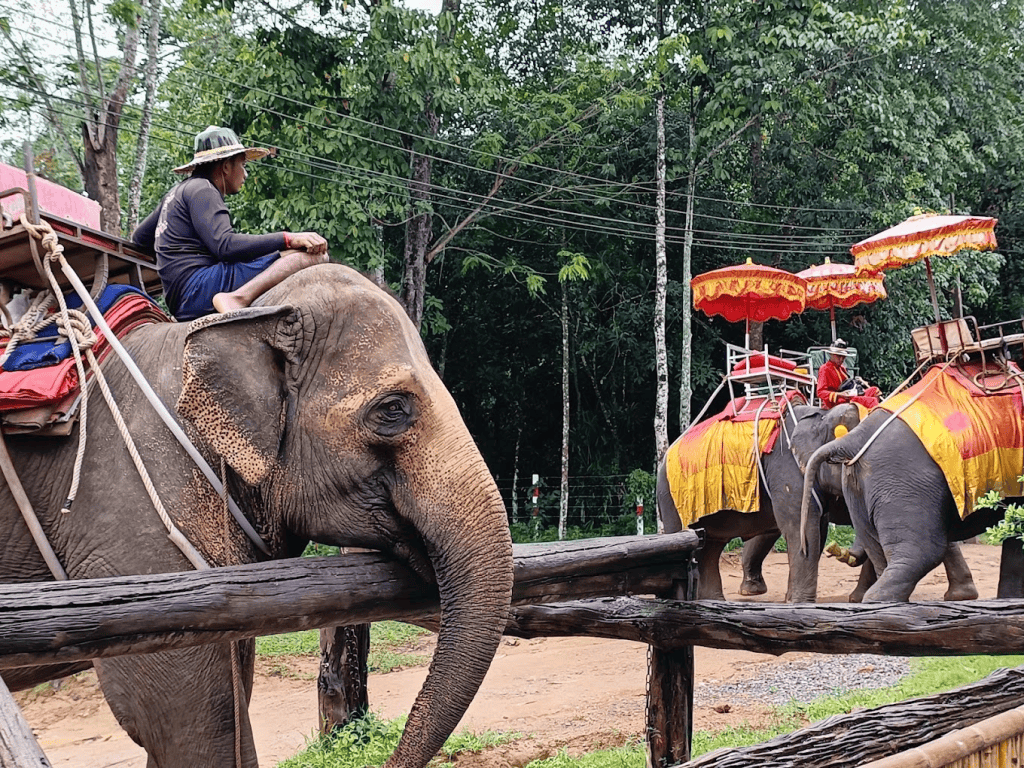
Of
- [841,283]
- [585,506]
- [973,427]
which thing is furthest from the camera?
[585,506]

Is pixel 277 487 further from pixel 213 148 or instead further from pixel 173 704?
pixel 213 148

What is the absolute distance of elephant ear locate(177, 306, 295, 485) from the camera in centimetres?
282

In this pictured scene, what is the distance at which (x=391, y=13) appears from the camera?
10.7m

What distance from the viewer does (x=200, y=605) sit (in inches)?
92.6

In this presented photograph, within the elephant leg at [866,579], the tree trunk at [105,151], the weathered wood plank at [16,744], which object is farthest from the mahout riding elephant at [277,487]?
the elephant leg at [866,579]

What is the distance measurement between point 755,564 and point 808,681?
383 cm

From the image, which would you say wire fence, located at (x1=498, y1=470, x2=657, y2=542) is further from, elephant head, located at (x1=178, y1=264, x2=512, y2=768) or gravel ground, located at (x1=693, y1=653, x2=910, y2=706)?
elephant head, located at (x1=178, y1=264, x2=512, y2=768)

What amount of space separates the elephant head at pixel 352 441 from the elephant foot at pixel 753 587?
8.86 meters

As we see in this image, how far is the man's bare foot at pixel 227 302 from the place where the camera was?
121 inches

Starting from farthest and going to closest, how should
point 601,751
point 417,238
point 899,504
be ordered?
point 417,238 < point 899,504 < point 601,751

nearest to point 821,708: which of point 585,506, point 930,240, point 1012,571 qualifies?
point 1012,571

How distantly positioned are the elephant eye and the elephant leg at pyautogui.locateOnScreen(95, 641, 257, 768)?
757mm

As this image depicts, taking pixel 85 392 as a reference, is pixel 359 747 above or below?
below

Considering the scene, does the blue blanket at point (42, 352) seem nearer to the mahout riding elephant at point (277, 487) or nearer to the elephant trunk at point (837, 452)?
the mahout riding elephant at point (277, 487)
